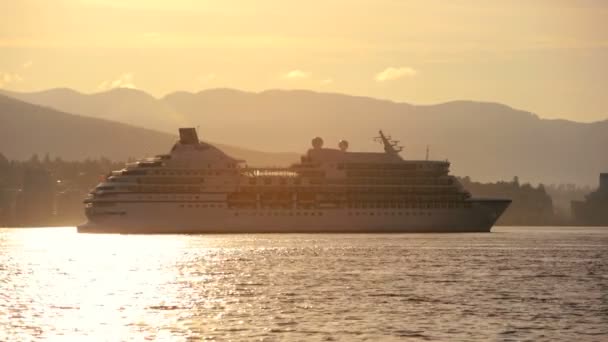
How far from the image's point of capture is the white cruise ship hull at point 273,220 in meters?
174

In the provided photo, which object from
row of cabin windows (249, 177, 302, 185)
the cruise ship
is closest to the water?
the cruise ship

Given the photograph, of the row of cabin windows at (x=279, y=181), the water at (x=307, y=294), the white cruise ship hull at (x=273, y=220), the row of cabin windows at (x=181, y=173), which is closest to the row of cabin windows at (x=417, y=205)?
the white cruise ship hull at (x=273, y=220)

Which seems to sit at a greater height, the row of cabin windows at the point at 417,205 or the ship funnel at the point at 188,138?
the ship funnel at the point at 188,138

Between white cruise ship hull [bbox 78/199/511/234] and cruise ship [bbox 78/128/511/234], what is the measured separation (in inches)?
4.9

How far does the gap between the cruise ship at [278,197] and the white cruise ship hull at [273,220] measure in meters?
0.12

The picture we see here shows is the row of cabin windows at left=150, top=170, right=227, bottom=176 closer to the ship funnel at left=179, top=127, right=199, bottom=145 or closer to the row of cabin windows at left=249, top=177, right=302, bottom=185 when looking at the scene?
the row of cabin windows at left=249, top=177, right=302, bottom=185

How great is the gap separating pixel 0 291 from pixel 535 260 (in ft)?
163

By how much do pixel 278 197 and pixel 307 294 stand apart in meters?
103

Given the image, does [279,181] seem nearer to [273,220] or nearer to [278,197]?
[278,197]

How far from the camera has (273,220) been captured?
178 m

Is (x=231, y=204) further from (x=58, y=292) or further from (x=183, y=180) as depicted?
(x=58, y=292)

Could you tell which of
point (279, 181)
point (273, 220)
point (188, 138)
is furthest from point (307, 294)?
point (188, 138)

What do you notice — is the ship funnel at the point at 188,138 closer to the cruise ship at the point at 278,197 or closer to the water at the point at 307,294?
the cruise ship at the point at 278,197

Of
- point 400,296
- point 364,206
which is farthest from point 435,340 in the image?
point 364,206
